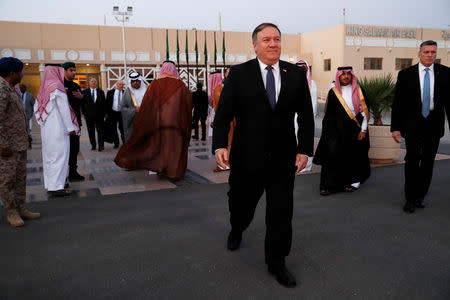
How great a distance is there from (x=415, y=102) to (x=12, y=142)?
4.15 meters

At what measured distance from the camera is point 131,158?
600 centimetres

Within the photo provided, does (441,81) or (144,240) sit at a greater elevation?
(441,81)

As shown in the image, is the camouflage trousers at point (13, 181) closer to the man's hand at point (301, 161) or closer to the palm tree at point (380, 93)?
the man's hand at point (301, 161)

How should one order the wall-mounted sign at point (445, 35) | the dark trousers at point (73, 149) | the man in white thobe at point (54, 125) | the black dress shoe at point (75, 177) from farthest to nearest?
the wall-mounted sign at point (445, 35)
the black dress shoe at point (75, 177)
the dark trousers at point (73, 149)
the man in white thobe at point (54, 125)

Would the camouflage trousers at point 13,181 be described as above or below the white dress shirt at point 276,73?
below

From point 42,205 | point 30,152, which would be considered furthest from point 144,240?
point 30,152

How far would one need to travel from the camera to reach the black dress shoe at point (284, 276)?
8.52ft

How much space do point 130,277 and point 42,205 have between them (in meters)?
2.46

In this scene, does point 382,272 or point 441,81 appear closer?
point 382,272

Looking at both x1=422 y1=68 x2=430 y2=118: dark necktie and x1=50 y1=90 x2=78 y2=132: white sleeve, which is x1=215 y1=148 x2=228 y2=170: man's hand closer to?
x1=422 y1=68 x2=430 y2=118: dark necktie

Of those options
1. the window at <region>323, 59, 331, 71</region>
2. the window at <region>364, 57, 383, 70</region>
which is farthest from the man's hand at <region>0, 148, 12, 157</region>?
the window at <region>364, 57, 383, 70</region>

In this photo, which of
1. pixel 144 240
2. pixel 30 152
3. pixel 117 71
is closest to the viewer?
pixel 144 240

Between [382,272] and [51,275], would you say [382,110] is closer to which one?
[382,272]

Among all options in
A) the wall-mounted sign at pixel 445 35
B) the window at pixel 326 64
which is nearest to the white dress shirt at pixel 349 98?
the window at pixel 326 64
